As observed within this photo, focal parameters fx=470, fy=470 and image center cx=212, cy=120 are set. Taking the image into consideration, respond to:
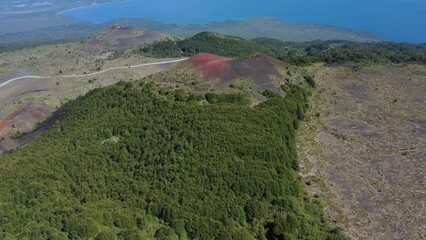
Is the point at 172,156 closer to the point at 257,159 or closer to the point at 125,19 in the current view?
the point at 257,159

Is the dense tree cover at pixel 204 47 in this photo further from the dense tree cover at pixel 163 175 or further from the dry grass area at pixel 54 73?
the dense tree cover at pixel 163 175

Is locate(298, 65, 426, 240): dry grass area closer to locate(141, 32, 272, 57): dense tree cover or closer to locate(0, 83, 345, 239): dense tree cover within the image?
locate(0, 83, 345, 239): dense tree cover

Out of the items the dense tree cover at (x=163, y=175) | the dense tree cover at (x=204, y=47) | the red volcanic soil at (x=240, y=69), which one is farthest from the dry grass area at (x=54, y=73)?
the red volcanic soil at (x=240, y=69)

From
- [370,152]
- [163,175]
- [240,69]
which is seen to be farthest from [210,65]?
[163,175]

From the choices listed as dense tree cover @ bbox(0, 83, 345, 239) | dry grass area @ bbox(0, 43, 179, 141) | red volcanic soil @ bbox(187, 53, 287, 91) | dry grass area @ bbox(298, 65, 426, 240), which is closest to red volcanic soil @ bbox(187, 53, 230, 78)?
red volcanic soil @ bbox(187, 53, 287, 91)

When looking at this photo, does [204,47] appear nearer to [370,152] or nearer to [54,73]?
[54,73]

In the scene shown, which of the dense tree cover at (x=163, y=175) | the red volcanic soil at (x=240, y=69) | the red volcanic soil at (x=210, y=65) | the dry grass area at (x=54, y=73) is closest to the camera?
the dense tree cover at (x=163, y=175)

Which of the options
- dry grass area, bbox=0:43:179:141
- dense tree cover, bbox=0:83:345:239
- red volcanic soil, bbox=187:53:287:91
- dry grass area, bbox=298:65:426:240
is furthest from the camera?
dry grass area, bbox=0:43:179:141

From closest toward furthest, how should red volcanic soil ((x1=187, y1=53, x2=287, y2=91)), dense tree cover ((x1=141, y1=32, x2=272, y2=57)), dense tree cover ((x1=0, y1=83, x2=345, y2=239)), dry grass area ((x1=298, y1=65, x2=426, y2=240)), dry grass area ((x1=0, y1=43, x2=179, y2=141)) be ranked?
dense tree cover ((x1=0, y1=83, x2=345, y2=239))
dry grass area ((x1=298, y1=65, x2=426, y2=240))
red volcanic soil ((x1=187, y1=53, x2=287, y2=91))
dry grass area ((x1=0, y1=43, x2=179, y2=141))
dense tree cover ((x1=141, y1=32, x2=272, y2=57))
